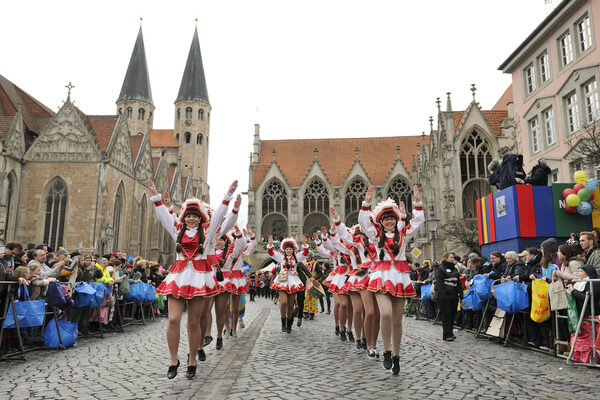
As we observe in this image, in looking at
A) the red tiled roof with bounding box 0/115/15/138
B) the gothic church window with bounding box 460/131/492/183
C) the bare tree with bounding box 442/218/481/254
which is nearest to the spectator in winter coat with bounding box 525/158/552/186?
the bare tree with bounding box 442/218/481/254

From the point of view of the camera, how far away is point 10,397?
15.0ft

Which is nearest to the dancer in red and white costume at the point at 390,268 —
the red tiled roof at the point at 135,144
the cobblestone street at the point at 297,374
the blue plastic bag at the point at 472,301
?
the cobblestone street at the point at 297,374

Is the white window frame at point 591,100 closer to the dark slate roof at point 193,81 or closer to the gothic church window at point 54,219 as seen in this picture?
the gothic church window at point 54,219

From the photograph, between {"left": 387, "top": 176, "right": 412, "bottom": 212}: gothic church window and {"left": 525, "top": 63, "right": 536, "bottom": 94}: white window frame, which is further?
{"left": 387, "top": 176, "right": 412, "bottom": 212}: gothic church window

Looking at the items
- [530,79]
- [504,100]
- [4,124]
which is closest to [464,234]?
[530,79]

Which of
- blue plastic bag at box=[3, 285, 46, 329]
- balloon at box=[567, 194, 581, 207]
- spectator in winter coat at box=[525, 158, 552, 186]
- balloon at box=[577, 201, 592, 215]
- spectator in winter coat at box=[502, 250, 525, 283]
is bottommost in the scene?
blue plastic bag at box=[3, 285, 46, 329]

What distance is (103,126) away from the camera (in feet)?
125

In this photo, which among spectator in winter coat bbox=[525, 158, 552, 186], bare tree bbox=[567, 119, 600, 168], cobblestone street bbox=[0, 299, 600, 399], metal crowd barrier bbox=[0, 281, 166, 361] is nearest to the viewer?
cobblestone street bbox=[0, 299, 600, 399]

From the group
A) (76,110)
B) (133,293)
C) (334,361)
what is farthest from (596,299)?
(76,110)

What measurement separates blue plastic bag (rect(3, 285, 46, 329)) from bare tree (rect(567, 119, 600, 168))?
560 inches

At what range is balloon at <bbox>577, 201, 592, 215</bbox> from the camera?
11.0m

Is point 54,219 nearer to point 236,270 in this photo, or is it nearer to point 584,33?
point 236,270

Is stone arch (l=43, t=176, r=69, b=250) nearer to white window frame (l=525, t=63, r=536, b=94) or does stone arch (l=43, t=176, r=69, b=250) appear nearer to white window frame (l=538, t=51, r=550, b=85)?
white window frame (l=525, t=63, r=536, b=94)

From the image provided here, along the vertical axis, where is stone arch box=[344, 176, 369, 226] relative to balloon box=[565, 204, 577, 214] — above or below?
above
